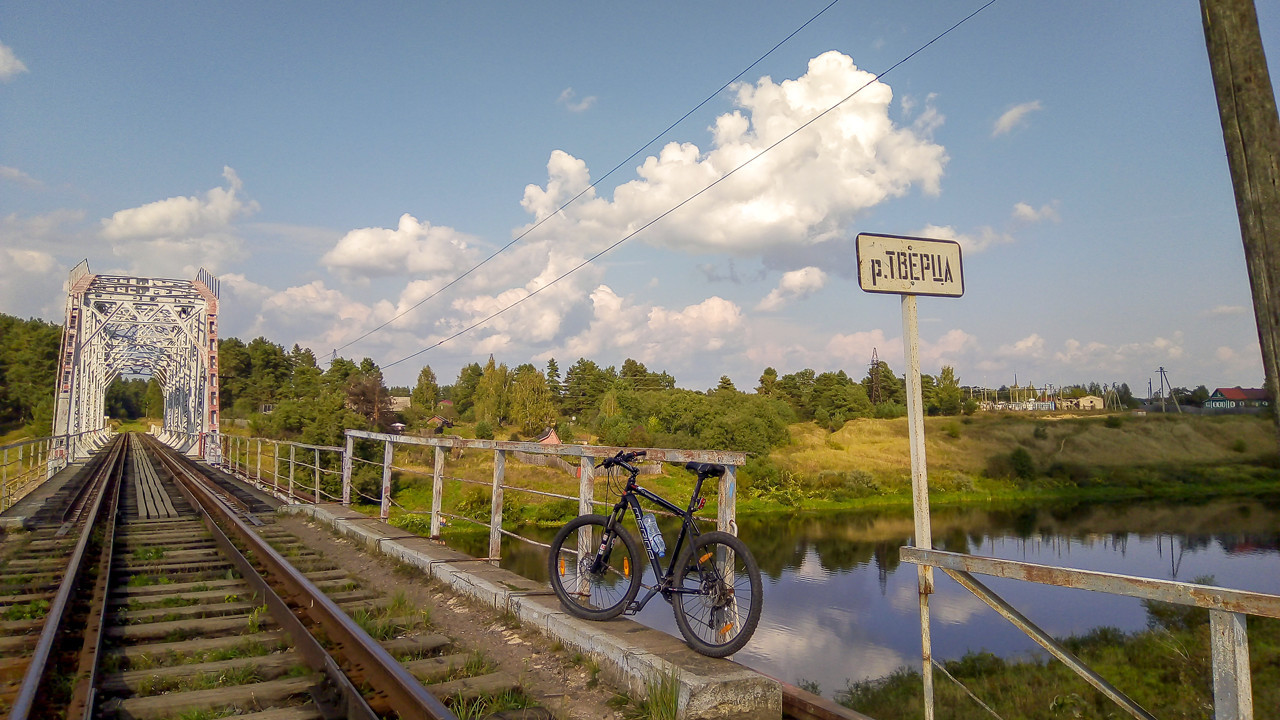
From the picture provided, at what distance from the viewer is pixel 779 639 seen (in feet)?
66.3

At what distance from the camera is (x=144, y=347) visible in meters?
74.0

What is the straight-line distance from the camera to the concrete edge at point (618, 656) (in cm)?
305

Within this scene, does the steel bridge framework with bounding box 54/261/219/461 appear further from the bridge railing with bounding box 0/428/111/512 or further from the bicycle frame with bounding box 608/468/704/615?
the bicycle frame with bounding box 608/468/704/615

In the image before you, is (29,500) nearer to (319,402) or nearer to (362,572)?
(362,572)

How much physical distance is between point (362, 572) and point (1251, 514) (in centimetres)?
5056

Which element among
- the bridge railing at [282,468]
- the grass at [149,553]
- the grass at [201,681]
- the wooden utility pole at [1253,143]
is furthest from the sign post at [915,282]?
the bridge railing at [282,468]

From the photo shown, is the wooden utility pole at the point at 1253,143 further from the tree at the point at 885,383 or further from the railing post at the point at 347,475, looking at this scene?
the tree at the point at 885,383

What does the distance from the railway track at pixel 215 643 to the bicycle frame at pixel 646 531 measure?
0.89 m

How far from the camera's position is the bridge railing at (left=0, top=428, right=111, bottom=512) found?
1171 cm

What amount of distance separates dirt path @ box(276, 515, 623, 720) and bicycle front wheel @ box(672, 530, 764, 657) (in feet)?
1.73

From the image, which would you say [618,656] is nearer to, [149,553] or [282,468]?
[149,553]

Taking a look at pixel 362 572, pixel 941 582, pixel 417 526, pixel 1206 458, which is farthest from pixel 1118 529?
pixel 362 572

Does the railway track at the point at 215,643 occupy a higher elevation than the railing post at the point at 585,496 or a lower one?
lower

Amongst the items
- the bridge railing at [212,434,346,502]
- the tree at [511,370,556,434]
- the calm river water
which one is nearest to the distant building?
the calm river water
